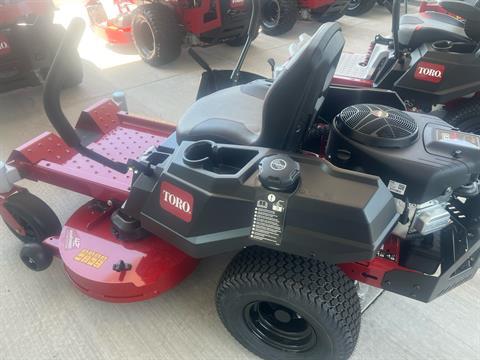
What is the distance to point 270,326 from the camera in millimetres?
1349

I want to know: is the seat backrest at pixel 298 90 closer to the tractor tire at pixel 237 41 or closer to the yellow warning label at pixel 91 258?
the yellow warning label at pixel 91 258

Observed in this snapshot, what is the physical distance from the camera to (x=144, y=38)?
3648mm

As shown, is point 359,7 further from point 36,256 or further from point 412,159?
point 36,256

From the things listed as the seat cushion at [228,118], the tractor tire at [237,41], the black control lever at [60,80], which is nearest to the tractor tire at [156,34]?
the tractor tire at [237,41]

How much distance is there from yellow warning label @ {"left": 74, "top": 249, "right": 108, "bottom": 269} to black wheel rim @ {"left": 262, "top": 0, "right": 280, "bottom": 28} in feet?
11.5

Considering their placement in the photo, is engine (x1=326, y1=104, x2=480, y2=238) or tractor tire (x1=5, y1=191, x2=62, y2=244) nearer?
engine (x1=326, y1=104, x2=480, y2=238)

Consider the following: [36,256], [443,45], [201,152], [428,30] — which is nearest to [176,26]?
[428,30]

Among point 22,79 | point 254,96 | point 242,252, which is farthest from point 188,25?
point 242,252

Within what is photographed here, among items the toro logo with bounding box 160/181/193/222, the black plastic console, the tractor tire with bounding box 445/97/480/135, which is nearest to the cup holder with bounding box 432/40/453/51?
the tractor tire with bounding box 445/97/480/135

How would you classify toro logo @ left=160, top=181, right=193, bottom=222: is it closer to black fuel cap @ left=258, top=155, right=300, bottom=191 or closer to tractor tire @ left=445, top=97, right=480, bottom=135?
black fuel cap @ left=258, top=155, right=300, bottom=191

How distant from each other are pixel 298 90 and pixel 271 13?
3.68 m

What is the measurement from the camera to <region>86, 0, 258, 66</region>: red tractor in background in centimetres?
341

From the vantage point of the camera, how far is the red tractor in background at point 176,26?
134 inches

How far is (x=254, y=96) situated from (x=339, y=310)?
837 mm
